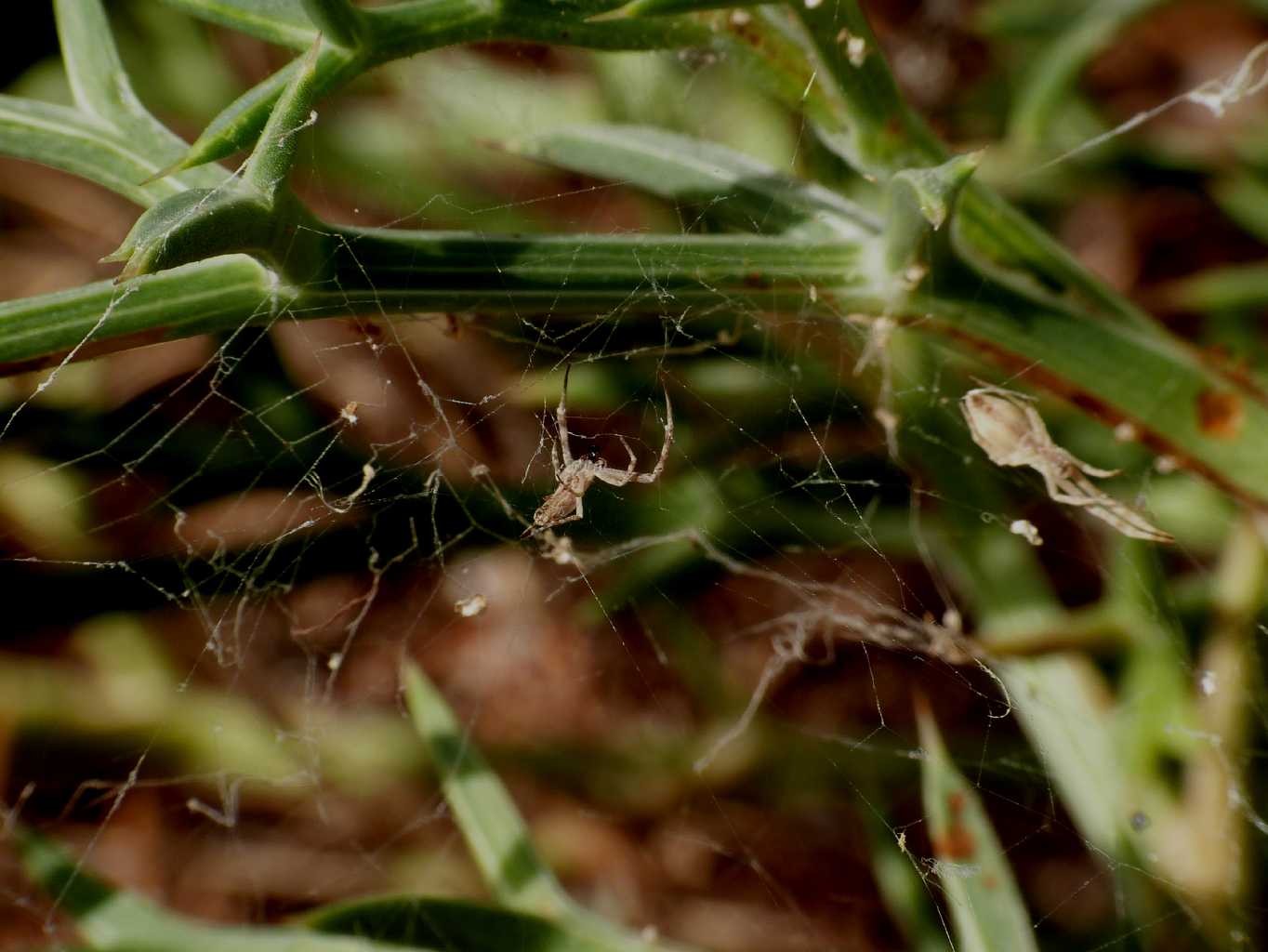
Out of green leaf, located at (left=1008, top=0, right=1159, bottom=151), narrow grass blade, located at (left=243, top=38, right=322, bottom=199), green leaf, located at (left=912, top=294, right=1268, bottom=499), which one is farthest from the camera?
green leaf, located at (left=1008, top=0, right=1159, bottom=151)

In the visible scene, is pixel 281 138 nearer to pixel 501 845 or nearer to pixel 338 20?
pixel 338 20

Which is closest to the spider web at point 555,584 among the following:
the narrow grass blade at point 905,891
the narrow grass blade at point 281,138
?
the narrow grass blade at point 905,891

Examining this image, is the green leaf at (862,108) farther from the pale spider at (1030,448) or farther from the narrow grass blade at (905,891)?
the narrow grass blade at (905,891)

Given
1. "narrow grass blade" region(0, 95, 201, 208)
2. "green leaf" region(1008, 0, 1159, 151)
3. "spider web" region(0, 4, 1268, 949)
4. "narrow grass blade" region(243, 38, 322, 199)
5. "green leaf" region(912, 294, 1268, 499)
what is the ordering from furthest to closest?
1. "green leaf" region(1008, 0, 1159, 151)
2. "spider web" region(0, 4, 1268, 949)
3. "green leaf" region(912, 294, 1268, 499)
4. "narrow grass blade" region(0, 95, 201, 208)
5. "narrow grass blade" region(243, 38, 322, 199)

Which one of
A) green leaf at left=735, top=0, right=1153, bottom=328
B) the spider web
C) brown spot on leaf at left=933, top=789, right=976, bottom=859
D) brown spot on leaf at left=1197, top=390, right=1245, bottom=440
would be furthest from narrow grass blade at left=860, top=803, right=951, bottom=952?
green leaf at left=735, top=0, right=1153, bottom=328

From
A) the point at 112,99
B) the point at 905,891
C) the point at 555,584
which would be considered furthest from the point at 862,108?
the point at 555,584

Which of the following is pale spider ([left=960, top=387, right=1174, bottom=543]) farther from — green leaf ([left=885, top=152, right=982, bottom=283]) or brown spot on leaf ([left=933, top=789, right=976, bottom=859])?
brown spot on leaf ([left=933, top=789, right=976, bottom=859])
